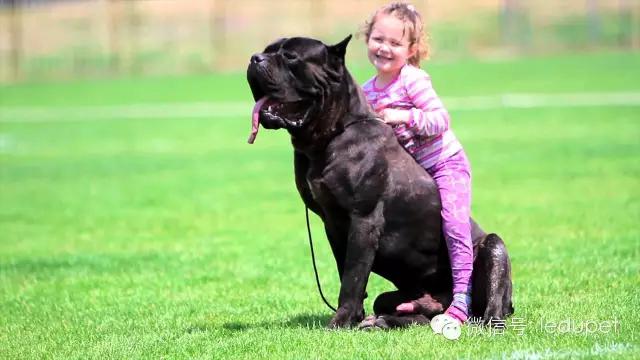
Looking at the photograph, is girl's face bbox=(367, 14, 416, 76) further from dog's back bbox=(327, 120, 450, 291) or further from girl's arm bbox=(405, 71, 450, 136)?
dog's back bbox=(327, 120, 450, 291)

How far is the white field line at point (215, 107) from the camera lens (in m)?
29.6

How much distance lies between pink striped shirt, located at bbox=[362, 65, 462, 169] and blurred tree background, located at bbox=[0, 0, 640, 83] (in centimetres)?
3604

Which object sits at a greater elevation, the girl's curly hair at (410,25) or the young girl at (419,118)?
the girl's curly hair at (410,25)

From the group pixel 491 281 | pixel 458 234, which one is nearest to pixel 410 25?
pixel 458 234

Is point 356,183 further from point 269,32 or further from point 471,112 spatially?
point 269,32

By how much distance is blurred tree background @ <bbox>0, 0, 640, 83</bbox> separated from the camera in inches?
1816

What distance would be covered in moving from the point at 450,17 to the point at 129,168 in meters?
30.5

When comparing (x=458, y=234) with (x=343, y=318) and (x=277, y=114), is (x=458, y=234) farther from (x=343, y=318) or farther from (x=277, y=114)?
(x=277, y=114)

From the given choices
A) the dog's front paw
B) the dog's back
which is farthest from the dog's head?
the dog's front paw

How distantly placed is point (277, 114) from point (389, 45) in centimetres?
84

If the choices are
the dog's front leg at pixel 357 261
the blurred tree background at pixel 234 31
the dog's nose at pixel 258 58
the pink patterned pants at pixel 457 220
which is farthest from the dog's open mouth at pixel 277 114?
the blurred tree background at pixel 234 31

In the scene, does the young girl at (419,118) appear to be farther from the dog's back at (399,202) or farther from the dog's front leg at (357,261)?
the dog's front leg at (357,261)

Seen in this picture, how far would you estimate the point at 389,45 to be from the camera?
7.04 metres

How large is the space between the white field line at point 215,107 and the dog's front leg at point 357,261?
73.2 feet
